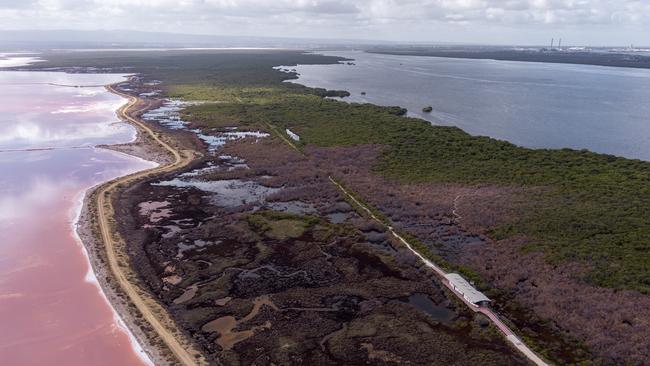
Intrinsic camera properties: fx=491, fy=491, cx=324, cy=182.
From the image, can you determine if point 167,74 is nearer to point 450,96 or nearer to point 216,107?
point 216,107

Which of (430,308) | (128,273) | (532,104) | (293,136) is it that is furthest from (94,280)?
(532,104)

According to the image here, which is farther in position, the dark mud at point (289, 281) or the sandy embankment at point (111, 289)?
the dark mud at point (289, 281)

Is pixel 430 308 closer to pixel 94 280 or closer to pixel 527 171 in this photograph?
pixel 94 280

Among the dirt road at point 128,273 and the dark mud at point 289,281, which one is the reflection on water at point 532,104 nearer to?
the dark mud at point 289,281

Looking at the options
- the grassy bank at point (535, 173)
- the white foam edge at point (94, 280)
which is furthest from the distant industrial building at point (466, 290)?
the white foam edge at point (94, 280)

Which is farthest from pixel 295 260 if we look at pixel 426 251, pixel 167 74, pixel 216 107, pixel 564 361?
pixel 167 74

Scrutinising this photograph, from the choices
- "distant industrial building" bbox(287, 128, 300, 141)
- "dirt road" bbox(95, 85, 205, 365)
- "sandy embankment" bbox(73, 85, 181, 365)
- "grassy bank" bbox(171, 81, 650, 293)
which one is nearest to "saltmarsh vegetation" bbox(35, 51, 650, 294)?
"grassy bank" bbox(171, 81, 650, 293)
